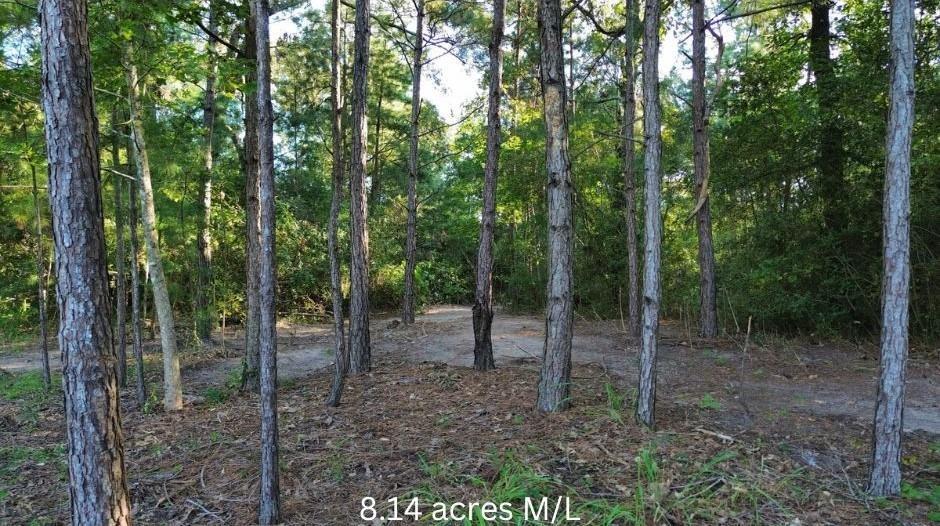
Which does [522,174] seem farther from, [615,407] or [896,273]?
[896,273]

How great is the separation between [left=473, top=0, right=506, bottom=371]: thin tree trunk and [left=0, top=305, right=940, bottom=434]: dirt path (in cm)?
121

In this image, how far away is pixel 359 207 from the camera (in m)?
7.73

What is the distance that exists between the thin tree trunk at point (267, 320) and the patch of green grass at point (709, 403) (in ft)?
14.2

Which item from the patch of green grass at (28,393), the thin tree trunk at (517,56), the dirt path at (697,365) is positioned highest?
the thin tree trunk at (517,56)

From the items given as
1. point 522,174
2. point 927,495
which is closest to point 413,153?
point 522,174

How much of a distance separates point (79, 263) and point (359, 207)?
5.03 m

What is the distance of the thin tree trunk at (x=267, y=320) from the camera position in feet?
11.9

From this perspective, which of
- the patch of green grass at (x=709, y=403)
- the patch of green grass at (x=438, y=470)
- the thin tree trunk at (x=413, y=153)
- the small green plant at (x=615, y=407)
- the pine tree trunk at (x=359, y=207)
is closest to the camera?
the patch of green grass at (x=438, y=470)

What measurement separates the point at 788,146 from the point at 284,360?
10.8 metres

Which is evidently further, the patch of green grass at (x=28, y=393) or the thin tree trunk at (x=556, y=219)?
the patch of green grass at (x=28, y=393)

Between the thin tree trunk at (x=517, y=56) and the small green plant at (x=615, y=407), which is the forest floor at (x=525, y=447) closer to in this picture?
the small green plant at (x=615, y=407)

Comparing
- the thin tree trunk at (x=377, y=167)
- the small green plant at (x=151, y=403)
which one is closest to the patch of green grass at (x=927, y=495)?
the small green plant at (x=151, y=403)

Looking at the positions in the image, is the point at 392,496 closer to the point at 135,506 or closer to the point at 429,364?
the point at 135,506

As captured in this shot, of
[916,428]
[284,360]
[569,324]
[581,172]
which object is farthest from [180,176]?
[916,428]
